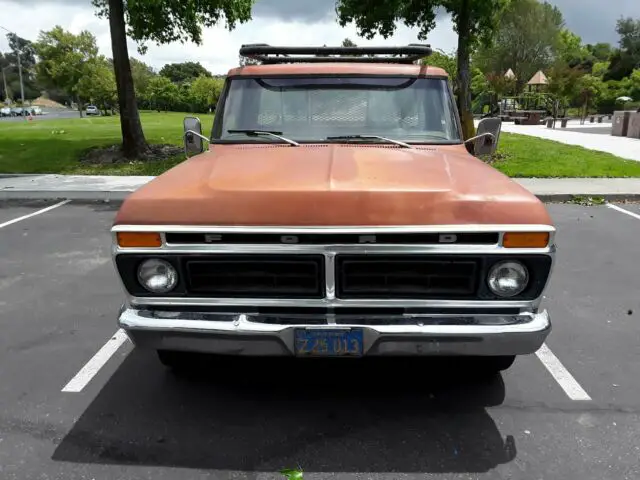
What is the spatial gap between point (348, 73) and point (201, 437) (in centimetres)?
277

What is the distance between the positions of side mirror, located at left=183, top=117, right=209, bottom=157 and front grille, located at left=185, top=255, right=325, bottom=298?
1922mm

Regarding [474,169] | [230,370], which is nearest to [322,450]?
[230,370]

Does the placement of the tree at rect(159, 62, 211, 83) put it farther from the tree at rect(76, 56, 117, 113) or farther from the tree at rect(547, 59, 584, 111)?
the tree at rect(547, 59, 584, 111)

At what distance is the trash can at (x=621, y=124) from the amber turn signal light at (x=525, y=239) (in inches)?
933

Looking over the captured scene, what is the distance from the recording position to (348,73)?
166 inches

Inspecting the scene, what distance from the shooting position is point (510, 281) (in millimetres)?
2861

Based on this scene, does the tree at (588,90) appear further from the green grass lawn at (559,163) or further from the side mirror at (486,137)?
the side mirror at (486,137)

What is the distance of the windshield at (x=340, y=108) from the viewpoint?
398 cm

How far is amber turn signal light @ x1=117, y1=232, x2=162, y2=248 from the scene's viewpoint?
111 inches

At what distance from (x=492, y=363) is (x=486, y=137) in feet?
5.78

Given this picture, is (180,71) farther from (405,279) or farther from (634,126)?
(405,279)

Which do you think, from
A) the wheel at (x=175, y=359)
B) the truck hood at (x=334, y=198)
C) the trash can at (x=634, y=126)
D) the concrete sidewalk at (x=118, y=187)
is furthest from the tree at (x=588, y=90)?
the wheel at (x=175, y=359)

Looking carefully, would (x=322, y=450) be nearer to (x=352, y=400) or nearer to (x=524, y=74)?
(x=352, y=400)

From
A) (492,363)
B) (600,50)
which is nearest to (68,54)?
(492,363)
